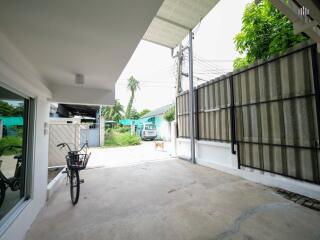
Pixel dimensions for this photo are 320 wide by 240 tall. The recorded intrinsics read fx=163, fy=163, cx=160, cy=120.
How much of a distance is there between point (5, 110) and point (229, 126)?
4.50m

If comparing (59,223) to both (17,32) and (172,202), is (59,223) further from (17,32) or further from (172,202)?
(17,32)

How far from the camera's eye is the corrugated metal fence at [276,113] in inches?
112

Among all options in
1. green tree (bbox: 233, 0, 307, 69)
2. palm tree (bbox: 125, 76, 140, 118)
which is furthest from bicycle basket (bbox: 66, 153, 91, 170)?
palm tree (bbox: 125, 76, 140, 118)

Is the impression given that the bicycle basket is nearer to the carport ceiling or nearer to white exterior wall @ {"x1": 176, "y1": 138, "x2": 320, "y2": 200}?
the carport ceiling

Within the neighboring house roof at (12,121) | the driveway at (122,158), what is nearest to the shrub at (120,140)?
the driveway at (122,158)

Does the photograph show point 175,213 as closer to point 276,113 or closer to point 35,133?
point 35,133

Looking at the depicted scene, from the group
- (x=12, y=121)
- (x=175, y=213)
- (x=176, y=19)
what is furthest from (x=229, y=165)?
(x=176, y=19)

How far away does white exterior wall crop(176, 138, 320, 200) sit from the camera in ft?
9.64

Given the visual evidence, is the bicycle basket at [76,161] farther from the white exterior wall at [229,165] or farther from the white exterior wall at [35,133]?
the white exterior wall at [229,165]

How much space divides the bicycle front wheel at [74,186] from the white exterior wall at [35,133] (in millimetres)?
437

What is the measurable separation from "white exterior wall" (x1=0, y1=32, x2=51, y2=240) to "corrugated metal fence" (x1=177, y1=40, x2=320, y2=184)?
421 centimetres

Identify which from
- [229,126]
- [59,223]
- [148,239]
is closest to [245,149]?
[229,126]

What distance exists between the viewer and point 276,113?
11.1 ft

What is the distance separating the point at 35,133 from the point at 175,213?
2407 mm
